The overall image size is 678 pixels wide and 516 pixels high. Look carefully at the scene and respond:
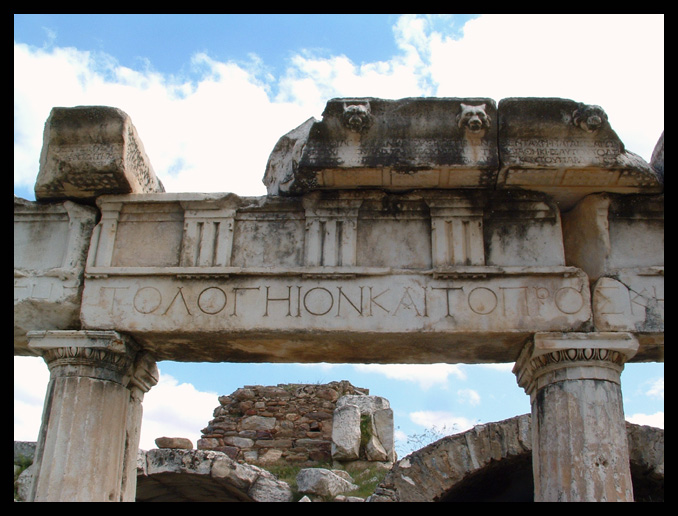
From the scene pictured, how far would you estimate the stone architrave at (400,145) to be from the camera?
5441 millimetres

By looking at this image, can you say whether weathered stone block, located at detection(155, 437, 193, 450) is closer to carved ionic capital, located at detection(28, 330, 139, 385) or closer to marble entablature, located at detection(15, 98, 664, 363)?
marble entablature, located at detection(15, 98, 664, 363)

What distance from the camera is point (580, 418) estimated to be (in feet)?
16.2

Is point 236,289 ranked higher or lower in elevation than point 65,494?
higher

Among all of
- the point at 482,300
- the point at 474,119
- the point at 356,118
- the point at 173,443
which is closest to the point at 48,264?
the point at 356,118

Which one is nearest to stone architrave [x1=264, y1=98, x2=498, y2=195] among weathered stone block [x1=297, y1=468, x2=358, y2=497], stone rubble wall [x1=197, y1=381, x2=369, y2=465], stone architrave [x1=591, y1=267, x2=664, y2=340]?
stone architrave [x1=591, y1=267, x2=664, y2=340]

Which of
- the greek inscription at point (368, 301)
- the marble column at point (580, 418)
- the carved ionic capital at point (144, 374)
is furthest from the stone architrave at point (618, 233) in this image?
the carved ionic capital at point (144, 374)

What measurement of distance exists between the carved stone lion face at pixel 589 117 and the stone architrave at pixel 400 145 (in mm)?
599

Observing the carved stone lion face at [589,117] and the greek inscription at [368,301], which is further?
the carved stone lion face at [589,117]

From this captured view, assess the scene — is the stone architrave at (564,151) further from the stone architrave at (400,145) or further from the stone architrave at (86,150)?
the stone architrave at (86,150)

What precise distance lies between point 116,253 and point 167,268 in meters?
0.50

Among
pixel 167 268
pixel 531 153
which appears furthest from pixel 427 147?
pixel 167 268

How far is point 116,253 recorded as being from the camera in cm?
570
